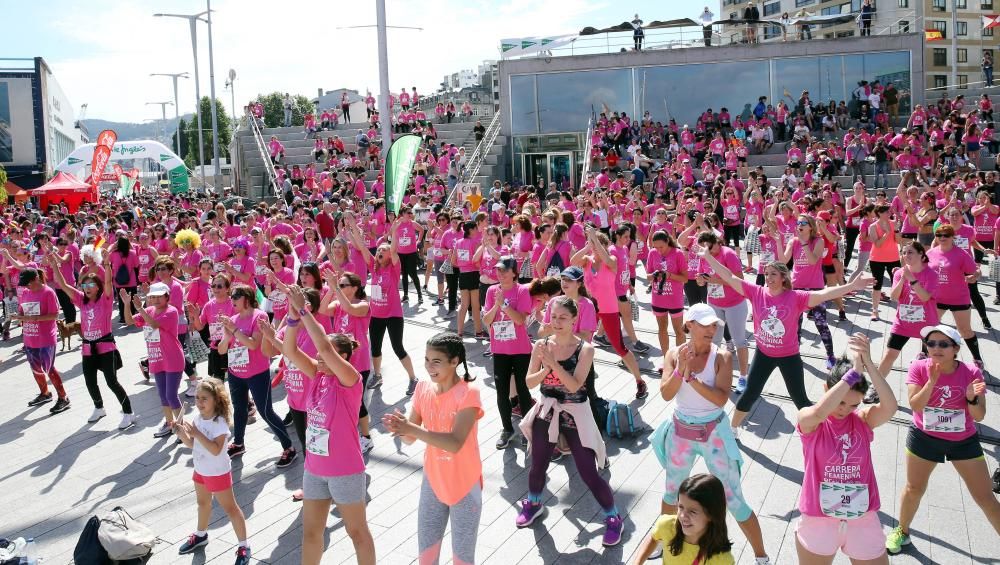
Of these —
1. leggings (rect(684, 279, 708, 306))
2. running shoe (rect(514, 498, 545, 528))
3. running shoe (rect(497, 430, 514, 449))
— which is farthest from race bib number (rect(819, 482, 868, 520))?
leggings (rect(684, 279, 708, 306))

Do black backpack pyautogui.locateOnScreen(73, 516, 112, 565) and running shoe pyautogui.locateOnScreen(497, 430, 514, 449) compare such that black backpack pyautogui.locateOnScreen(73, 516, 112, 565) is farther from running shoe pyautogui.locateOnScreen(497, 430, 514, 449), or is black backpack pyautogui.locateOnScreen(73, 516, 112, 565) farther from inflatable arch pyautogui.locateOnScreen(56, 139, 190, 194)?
inflatable arch pyautogui.locateOnScreen(56, 139, 190, 194)

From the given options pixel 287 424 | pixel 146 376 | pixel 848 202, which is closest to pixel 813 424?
pixel 287 424

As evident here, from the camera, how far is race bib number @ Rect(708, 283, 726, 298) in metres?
8.09

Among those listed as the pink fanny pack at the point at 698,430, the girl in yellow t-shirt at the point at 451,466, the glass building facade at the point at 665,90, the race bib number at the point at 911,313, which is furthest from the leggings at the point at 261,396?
the glass building facade at the point at 665,90

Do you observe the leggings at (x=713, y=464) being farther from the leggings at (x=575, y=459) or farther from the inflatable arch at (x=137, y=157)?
the inflatable arch at (x=137, y=157)

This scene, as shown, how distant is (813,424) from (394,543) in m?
2.90

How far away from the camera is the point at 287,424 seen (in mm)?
7387

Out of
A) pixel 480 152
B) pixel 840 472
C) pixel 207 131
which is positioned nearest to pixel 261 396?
pixel 840 472

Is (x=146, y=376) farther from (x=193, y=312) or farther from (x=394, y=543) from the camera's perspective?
(x=394, y=543)

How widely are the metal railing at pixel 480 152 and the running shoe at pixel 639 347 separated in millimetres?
15872

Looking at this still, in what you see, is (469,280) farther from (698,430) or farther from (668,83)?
(668,83)

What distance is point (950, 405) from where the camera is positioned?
4.47 metres

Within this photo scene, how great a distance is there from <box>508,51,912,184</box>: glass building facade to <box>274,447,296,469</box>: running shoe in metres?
23.1

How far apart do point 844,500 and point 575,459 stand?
1818 mm
